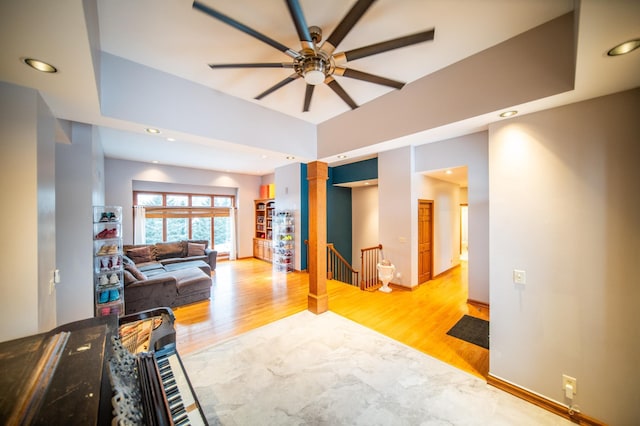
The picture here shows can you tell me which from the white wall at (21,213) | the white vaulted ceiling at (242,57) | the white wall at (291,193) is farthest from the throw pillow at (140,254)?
the white wall at (21,213)

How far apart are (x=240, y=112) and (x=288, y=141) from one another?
771 millimetres

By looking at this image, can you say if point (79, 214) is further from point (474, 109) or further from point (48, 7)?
point (474, 109)

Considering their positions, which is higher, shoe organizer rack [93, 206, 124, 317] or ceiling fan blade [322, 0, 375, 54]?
ceiling fan blade [322, 0, 375, 54]

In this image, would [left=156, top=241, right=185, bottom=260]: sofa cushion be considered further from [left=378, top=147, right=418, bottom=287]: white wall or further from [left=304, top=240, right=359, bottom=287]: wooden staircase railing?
[left=378, top=147, right=418, bottom=287]: white wall

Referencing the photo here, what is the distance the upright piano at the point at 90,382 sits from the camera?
0.68 m

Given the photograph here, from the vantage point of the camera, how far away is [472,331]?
123 inches

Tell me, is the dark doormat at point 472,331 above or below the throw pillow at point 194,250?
below

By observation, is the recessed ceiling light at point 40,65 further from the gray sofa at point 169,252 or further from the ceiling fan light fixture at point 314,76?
the gray sofa at point 169,252

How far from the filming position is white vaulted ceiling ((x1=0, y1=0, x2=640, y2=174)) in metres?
1.21

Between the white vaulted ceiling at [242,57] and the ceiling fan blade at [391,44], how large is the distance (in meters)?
0.34

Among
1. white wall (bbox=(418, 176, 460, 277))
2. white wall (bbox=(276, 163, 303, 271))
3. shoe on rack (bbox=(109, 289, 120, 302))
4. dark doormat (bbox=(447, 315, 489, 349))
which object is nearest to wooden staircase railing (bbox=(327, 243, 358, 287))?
white wall (bbox=(276, 163, 303, 271))

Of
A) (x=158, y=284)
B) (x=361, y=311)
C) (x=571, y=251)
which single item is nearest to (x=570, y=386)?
(x=571, y=251)

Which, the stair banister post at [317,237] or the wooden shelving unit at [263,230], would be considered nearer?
the stair banister post at [317,237]

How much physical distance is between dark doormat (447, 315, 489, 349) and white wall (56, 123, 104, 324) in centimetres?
482
